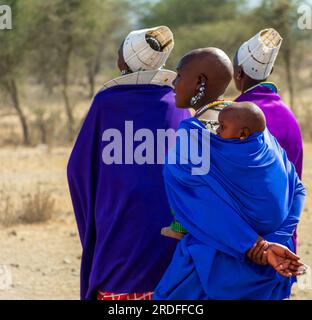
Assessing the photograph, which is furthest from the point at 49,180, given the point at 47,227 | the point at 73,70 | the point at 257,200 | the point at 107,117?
the point at 73,70

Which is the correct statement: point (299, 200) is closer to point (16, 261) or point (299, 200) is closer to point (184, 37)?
point (16, 261)

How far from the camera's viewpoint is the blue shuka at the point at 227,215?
244cm

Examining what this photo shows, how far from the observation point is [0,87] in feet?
45.8

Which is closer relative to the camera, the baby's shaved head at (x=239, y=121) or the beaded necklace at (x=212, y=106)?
the baby's shaved head at (x=239, y=121)

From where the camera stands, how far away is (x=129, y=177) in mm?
2916

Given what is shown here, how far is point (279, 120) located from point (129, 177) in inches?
33.6

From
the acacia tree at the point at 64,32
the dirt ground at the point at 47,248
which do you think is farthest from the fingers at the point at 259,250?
the acacia tree at the point at 64,32

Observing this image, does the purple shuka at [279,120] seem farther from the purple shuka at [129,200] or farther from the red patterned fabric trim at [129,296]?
the red patterned fabric trim at [129,296]

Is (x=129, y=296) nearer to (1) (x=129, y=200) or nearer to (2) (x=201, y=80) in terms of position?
(1) (x=129, y=200)

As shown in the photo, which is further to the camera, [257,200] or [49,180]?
[49,180]

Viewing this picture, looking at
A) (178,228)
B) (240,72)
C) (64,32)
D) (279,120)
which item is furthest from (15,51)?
(178,228)

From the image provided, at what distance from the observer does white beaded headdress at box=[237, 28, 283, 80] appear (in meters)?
3.35

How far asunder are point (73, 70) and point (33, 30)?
5722 mm

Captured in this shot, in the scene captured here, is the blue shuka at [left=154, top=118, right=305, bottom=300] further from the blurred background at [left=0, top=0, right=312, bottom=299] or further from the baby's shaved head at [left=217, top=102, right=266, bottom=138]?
the blurred background at [left=0, top=0, right=312, bottom=299]
